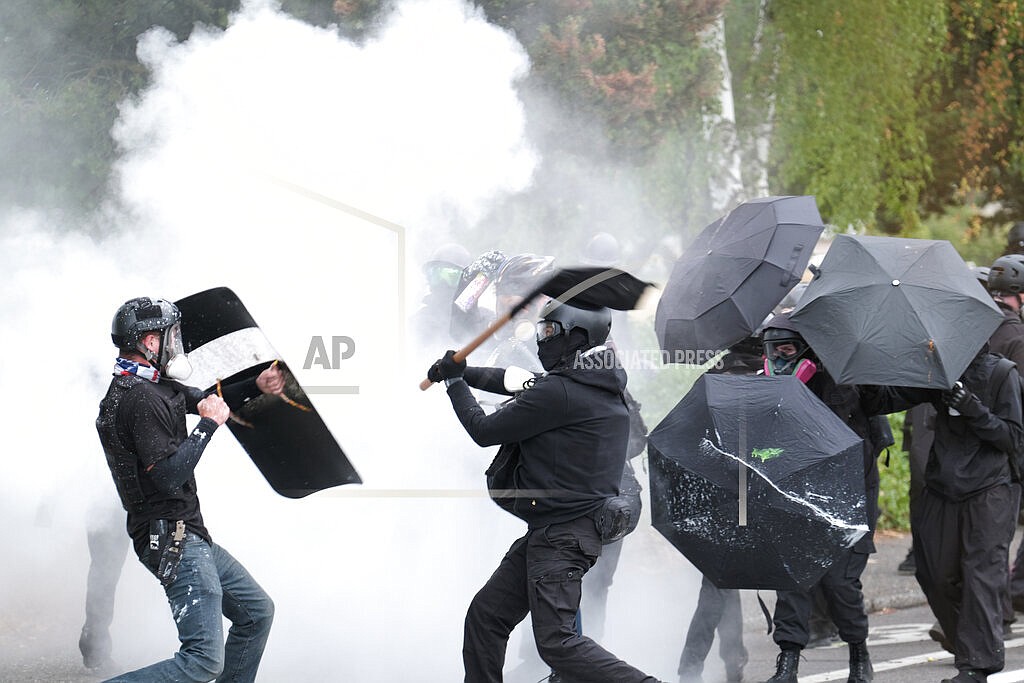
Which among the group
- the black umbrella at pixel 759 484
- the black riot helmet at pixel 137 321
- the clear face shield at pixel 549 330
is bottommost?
the black umbrella at pixel 759 484

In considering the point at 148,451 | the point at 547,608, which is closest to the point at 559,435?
the point at 547,608

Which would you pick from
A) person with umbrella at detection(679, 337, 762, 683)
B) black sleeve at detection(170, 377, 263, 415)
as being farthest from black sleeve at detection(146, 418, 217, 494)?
person with umbrella at detection(679, 337, 762, 683)

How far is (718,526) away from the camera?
17.1 ft

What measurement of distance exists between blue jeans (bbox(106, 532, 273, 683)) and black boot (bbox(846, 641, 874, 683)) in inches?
102

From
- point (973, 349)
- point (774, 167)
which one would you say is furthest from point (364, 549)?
point (774, 167)

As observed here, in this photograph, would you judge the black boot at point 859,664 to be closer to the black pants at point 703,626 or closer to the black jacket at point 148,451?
the black pants at point 703,626

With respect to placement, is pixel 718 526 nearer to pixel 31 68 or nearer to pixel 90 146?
pixel 90 146

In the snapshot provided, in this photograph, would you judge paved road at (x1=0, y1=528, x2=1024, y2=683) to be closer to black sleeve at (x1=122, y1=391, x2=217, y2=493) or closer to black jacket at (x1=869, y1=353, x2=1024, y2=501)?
black jacket at (x1=869, y1=353, x2=1024, y2=501)

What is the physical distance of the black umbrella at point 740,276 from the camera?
5.98 m

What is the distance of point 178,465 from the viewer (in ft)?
15.1

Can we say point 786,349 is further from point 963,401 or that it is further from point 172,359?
point 172,359

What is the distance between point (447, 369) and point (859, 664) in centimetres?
250

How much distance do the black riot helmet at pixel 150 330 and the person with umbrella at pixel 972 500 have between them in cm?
303

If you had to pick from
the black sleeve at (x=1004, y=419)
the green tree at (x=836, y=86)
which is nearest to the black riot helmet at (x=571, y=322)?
the black sleeve at (x=1004, y=419)
